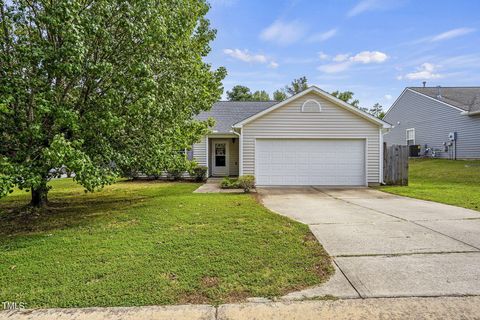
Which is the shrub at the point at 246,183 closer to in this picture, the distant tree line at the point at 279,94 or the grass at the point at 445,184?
the grass at the point at 445,184

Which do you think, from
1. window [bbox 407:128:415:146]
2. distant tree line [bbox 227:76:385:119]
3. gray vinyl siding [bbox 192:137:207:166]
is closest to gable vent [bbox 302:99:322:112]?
gray vinyl siding [bbox 192:137:207:166]

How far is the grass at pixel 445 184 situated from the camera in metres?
9.17

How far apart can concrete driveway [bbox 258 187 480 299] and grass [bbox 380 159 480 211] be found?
118cm

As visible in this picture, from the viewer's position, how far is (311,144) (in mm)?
13094

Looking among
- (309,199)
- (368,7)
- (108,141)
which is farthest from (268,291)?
(368,7)

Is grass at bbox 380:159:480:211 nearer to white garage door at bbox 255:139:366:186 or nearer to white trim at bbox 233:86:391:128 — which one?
white garage door at bbox 255:139:366:186

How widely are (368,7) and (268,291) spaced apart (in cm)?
1288

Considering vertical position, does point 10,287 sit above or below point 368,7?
below

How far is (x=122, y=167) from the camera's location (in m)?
7.20

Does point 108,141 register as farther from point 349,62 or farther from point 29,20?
point 349,62

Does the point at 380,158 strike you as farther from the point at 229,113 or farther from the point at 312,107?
the point at 229,113

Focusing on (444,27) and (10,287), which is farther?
(444,27)

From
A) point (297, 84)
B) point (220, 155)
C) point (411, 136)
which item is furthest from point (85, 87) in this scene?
point (297, 84)

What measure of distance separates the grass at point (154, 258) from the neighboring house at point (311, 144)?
19.8 feet
